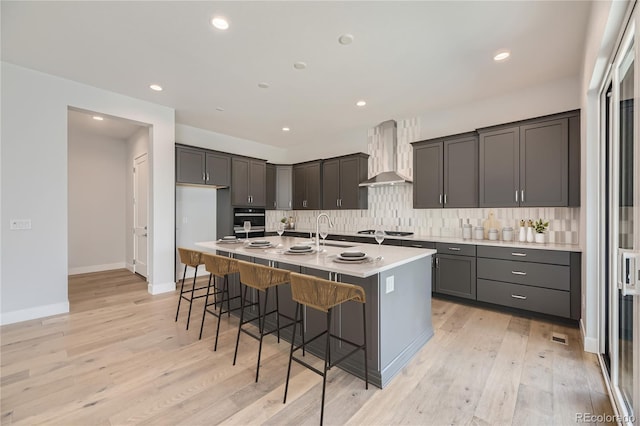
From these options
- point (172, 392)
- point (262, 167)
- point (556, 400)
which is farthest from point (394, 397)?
point (262, 167)

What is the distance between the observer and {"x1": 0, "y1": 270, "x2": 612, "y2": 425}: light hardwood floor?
173 cm

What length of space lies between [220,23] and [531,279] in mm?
4229

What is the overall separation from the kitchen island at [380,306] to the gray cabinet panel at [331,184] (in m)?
2.91

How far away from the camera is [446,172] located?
414 centimetres

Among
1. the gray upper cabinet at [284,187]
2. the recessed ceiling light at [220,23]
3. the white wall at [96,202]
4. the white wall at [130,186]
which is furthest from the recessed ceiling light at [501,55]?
the white wall at [96,202]

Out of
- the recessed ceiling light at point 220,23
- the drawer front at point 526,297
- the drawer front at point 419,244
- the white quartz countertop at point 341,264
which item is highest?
the recessed ceiling light at point 220,23

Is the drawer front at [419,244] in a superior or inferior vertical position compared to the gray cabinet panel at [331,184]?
inferior

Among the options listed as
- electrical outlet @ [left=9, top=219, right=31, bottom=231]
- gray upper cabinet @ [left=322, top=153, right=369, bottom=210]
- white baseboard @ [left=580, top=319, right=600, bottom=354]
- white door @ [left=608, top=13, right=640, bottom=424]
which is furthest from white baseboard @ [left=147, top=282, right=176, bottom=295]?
white baseboard @ [left=580, top=319, right=600, bottom=354]

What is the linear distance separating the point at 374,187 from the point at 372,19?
132 inches

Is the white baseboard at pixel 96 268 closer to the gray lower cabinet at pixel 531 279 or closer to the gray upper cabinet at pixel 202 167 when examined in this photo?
the gray upper cabinet at pixel 202 167

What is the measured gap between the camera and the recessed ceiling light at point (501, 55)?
2818 mm

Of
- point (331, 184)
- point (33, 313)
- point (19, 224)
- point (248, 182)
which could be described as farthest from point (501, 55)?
point (33, 313)

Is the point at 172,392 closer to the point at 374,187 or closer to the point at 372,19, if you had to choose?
the point at 372,19

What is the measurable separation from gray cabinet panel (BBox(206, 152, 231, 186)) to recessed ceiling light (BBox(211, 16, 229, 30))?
2.90 m
